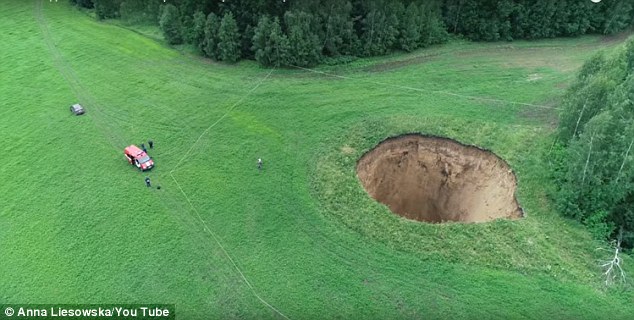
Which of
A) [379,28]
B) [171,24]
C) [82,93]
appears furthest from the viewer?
[171,24]

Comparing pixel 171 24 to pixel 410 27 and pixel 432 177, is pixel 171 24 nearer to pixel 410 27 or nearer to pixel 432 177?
pixel 410 27

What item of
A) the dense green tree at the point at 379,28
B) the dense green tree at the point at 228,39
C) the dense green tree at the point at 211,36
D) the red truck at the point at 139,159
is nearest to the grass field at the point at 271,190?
the red truck at the point at 139,159

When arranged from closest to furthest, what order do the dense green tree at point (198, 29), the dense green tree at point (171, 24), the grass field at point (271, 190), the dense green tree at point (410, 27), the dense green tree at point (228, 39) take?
the grass field at point (271, 190), the dense green tree at point (228, 39), the dense green tree at point (198, 29), the dense green tree at point (410, 27), the dense green tree at point (171, 24)

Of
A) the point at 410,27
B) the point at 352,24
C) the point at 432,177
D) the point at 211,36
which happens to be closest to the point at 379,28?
the point at 352,24

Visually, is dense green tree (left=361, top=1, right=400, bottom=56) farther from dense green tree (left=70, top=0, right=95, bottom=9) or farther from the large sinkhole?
dense green tree (left=70, top=0, right=95, bottom=9)

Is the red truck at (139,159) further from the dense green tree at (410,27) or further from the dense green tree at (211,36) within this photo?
the dense green tree at (410,27)

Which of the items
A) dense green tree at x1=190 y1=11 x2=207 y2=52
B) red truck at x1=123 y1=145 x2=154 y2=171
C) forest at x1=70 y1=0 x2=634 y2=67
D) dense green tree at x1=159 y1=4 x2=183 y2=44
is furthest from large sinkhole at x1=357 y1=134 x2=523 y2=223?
dense green tree at x1=159 y1=4 x2=183 y2=44
